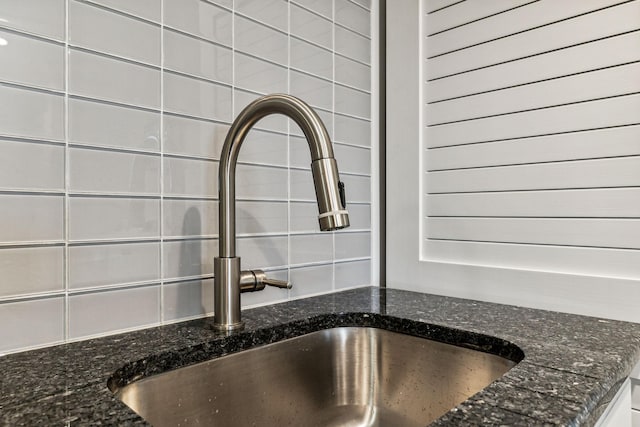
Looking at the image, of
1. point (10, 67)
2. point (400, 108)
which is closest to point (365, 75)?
point (400, 108)

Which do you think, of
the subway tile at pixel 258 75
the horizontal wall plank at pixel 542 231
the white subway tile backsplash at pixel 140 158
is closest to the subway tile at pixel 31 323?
the white subway tile backsplash at pixel 140 158

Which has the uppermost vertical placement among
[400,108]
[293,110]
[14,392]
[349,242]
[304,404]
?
[400,108]

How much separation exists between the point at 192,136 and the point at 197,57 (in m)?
0.16

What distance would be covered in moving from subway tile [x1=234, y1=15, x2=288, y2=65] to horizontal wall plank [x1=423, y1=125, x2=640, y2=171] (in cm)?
47

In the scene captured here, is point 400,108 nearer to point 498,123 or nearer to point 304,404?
point 498,123

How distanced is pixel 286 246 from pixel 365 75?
57 centimetres

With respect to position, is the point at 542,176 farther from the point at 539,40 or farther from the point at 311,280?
the point at 311,280

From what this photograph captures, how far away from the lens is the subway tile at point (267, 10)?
94 cm

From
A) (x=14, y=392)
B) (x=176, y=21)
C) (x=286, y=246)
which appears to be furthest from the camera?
(x=286, y=246)

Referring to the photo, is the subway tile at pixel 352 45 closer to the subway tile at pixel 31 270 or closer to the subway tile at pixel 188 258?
the subway tile at pixel 188 258

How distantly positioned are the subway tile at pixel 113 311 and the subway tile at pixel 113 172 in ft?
0.58

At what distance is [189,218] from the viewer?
0.85 meters

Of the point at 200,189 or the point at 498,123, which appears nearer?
the point at 200,189

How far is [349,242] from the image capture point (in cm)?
120
